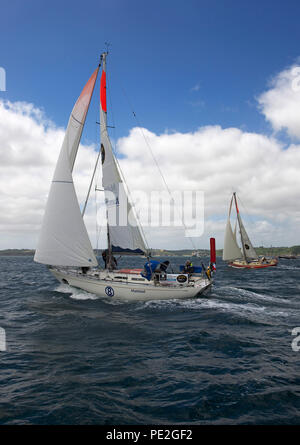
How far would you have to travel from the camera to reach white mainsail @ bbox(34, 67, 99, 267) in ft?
59.3

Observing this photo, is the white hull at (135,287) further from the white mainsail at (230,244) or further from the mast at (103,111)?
the white mainsail at (230,244)

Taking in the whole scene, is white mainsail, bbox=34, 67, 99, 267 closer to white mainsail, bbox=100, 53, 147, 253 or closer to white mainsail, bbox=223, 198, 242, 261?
white mainsail, bbox=100, 53, 147, 253

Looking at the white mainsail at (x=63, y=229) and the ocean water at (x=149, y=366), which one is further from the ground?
the white mainsail at (x=63, y=229)

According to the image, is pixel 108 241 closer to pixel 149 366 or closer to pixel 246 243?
pixel 149 366

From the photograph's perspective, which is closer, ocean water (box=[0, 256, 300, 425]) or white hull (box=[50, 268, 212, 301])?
ocean water (box=[0, 256, 300, 425])

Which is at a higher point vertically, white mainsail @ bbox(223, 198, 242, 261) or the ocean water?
white mainsail @ bbox(223, 198, 242, 261)

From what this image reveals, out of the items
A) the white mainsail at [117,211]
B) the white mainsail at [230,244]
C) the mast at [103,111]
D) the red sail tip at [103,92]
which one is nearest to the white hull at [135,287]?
the mast at [103,111]

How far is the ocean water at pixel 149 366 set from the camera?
6.09 m

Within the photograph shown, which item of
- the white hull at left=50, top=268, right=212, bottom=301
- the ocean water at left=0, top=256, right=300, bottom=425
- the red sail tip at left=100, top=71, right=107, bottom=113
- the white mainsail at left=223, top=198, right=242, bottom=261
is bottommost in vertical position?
the ocean water at left=0, top=256, right=300, bottom=425

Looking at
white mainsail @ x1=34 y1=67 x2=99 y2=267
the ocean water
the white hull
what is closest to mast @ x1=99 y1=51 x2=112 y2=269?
the white hull

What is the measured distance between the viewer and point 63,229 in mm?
18125

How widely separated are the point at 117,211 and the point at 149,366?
43.5 ft

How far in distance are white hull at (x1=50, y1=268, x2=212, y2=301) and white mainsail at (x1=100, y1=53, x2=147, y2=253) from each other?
253cm
